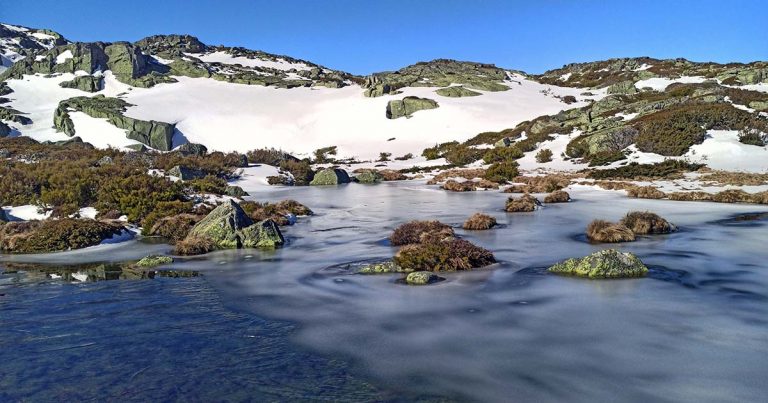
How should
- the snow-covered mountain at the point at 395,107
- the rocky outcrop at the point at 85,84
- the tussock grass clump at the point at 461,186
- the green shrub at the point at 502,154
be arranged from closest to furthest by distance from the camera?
the tussock grass clump at the point at 461,186 → the snow-covered mountain at the point at 395,107 → the green shrub at the point at 502,154 → the rocky outcrop at the point at 85,84

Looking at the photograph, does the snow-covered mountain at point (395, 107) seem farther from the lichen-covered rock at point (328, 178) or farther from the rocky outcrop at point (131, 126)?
the lichen-covered rock at point (328, 178)

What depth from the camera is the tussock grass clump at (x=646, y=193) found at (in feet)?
78.3

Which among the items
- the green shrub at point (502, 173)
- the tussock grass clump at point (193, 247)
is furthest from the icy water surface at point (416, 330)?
the green shrub at point (502, 173)

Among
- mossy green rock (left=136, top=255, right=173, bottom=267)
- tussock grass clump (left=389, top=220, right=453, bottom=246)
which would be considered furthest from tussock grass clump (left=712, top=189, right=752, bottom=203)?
mossy green rock (left=136, top=255, right=173, bottom=267)

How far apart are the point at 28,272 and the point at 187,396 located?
28.8ft

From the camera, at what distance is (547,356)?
6059mm

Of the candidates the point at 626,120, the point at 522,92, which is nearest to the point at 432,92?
the point at 522,92

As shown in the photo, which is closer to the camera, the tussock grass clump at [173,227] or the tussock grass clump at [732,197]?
the tussock grass clump at [173,227]

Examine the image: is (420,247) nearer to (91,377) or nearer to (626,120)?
(91,377)

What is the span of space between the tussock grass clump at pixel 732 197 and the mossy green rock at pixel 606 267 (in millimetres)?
14636

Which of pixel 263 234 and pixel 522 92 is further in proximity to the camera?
pixel 522 92

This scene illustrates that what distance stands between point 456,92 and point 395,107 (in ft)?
34.8

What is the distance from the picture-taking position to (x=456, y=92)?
72062mm

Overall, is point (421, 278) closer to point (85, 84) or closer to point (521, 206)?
point (521, 206)
